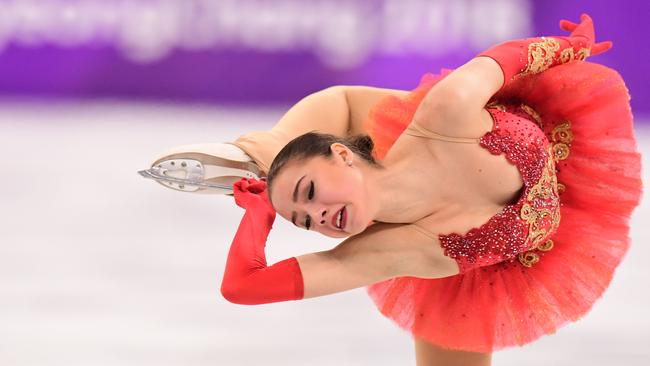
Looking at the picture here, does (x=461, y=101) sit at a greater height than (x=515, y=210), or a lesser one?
greater

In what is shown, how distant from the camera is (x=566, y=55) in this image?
2469mm

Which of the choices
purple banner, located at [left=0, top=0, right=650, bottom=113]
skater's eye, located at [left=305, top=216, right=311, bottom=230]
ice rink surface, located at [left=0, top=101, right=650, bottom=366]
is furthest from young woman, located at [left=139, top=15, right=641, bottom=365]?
purple banner, located at [left=0, top=0, right=650, bottom=113]

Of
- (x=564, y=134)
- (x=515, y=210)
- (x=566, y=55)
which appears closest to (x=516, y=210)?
(x=515, y=210)

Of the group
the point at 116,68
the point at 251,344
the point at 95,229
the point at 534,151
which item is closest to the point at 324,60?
the point at 116,68

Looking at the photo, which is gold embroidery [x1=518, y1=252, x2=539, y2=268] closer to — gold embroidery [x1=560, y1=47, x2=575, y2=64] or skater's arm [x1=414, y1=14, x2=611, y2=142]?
skater's arm [x1=414, y1=14, x2=611, y2=142]

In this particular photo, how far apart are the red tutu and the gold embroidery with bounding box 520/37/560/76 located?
70 mm

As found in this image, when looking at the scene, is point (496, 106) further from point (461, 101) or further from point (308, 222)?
point (308, 222)

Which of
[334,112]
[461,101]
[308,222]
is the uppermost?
[461,101]

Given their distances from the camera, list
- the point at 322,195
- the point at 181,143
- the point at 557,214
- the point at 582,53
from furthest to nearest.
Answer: the point at 181,143 < the point at 582,53 < the point at 557,214 < the point at 322,195

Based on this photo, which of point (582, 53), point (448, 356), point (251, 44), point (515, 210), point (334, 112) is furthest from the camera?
point (251, 44)

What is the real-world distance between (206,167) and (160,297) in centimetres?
79

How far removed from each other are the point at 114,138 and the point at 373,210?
327 cm

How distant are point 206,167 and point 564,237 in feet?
3.39

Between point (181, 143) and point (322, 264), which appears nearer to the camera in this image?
point (322, 264)
